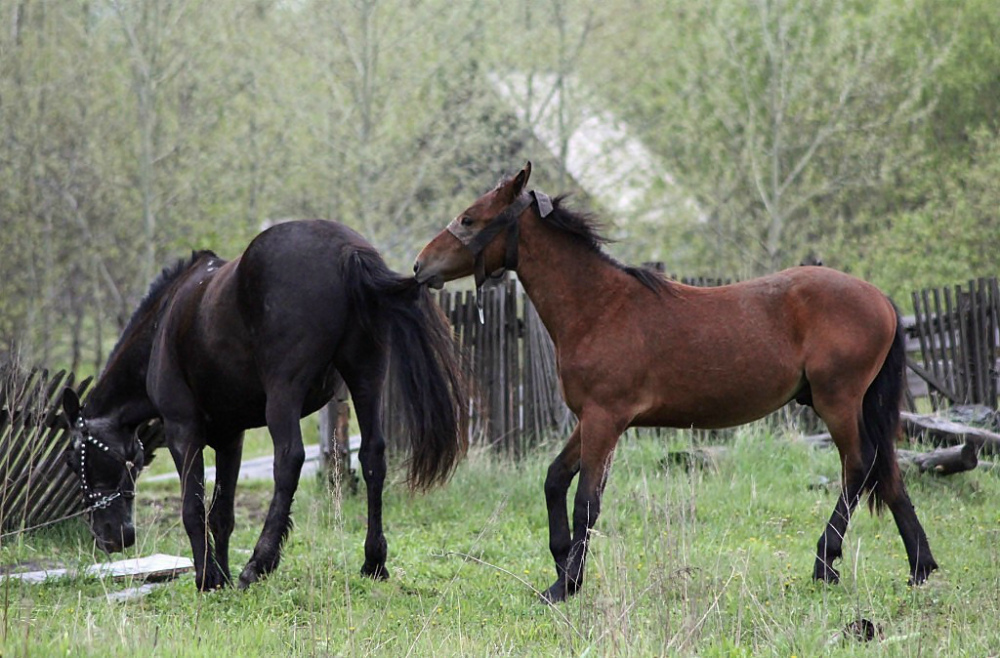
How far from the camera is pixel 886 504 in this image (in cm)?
601

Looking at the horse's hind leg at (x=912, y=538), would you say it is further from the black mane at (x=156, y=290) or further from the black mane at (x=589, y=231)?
the black mane at (x=156, y=290)

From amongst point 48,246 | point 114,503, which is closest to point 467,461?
point 114,503

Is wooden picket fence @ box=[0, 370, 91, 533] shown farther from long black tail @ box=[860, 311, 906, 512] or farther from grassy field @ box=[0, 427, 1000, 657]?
long black tail @ box=[860, 311, 906, 512]

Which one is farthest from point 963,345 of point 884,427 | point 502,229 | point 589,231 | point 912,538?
point 502,229

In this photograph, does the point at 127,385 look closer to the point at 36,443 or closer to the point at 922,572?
the point at 36,443

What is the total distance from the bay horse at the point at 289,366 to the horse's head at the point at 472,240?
219 millimetres

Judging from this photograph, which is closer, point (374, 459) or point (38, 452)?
point (374, 459)

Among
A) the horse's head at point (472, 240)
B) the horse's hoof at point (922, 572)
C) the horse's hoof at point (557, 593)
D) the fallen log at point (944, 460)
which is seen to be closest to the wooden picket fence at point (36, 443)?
the horse's head at point (472, 240)

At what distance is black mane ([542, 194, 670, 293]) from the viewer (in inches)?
234

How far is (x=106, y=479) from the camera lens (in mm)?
6793

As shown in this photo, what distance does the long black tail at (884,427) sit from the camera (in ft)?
19.5

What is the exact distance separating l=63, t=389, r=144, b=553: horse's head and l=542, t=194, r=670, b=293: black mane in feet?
9.59

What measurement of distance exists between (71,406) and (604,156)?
17140 mm

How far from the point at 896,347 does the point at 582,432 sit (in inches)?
72.0
